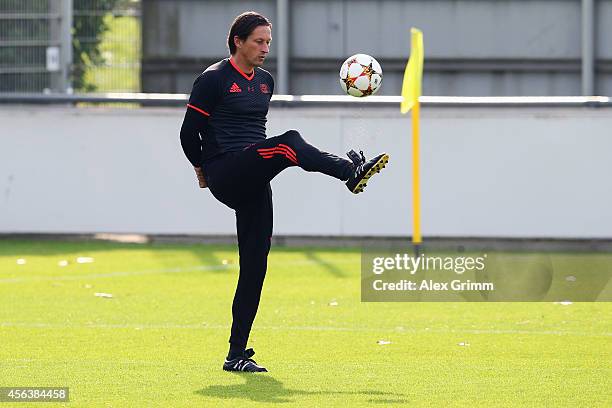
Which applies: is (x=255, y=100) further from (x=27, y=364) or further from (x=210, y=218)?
(x=210, y=218)

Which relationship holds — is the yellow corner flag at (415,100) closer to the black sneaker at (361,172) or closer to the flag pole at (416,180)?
the flag pole at (416,180)

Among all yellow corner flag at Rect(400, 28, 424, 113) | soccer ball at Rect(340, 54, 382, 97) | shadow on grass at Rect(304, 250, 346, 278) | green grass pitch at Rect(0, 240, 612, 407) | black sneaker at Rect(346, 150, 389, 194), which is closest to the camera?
green grass pitch at Rect(0, 240, 612, 407)

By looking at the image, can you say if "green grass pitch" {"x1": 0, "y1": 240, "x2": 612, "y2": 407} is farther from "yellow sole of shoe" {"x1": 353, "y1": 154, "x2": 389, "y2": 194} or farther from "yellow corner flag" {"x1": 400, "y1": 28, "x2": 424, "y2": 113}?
"yellow corner flag" {"x1": 400, "y1": 28, "x2": 424, "y2": 113}

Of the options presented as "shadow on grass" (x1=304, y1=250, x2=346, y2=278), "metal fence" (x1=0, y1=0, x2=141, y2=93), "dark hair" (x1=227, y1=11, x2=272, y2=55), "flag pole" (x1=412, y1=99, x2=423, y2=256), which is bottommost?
"shadow on grass" (x1=304, y1=250, x2=346, y2=278)

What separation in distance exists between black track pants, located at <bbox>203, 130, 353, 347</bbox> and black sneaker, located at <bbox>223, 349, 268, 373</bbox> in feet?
0.28

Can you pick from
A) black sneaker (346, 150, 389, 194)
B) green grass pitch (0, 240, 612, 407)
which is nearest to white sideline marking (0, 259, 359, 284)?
green grass pitch (0, 240, 612, 407)

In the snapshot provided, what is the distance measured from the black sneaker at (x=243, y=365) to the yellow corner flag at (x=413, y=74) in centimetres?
803

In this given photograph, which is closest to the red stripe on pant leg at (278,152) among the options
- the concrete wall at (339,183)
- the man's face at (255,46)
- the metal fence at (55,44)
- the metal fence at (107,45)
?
the man's face at (255,46)

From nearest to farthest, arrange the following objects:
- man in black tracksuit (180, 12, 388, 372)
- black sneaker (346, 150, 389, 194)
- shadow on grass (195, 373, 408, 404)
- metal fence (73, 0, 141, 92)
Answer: shadow on grass (195, 373, 408, 404) < black sneaker (346, 150, 389, 194) < man in black tracksuit (180, 12, 388, 372) < metal fence (73, 0, 141, 92)

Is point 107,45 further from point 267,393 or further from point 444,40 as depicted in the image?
point 267,393

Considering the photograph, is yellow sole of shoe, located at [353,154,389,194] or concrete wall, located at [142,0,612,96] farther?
concrete wall, located at [142,0,612,96]

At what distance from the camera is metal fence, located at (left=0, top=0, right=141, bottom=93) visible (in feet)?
64.5

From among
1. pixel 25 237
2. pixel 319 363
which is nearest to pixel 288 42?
Result: pixel 25 237

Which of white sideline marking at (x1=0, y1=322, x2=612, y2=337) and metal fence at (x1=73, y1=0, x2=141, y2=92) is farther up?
metal fence at (x1=73, y1=0, x2=141, y2=92)
